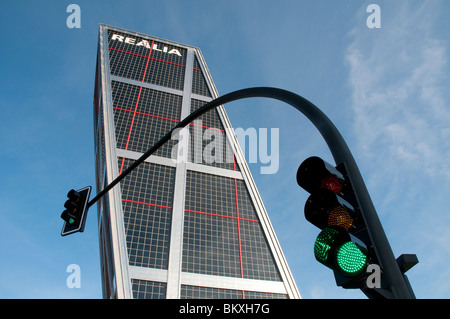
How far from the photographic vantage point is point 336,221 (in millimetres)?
3285

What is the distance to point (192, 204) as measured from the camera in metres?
59.7

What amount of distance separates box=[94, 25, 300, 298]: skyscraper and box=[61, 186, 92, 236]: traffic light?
131 feet

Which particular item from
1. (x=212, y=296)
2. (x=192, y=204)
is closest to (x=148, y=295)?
(x=212, y=296)

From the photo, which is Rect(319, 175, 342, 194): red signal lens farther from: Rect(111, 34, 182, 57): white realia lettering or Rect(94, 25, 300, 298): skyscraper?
Rect(111, 34, 182, 57): white realia lettering

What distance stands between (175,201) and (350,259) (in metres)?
56.1

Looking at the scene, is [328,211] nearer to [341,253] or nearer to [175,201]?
[341,253]

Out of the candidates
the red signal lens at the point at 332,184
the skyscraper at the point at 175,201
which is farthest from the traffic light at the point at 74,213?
the skyscraper at the point at 175,201

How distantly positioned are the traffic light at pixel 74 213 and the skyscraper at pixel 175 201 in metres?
40.0

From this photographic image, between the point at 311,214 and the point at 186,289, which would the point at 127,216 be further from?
the point at 311,214

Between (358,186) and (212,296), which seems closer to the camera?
(358,186)

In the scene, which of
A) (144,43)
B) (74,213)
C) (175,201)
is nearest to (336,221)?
(74,213)

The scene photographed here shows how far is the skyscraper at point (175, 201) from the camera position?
1930 inches
